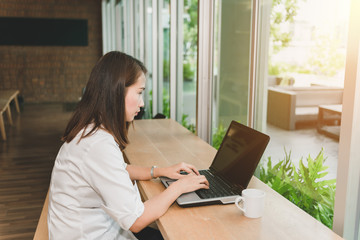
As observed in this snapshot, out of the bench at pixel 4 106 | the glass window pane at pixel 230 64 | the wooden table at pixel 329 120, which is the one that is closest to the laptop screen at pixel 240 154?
the wooden table at pixel 329 120

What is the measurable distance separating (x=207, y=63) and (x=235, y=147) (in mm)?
1231

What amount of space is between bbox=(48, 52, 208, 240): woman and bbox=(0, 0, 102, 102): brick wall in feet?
29.3

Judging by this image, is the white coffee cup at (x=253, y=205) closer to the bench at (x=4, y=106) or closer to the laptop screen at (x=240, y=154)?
the laptop screen at (x=240, y=154)

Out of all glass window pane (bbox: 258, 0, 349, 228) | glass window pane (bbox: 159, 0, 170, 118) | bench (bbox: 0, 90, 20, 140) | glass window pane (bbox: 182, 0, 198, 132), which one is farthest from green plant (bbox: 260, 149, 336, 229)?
bench (bbox: 0, 90, 20, 140)

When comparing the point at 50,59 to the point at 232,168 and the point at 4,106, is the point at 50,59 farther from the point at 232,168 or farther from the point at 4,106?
the point at 232,168

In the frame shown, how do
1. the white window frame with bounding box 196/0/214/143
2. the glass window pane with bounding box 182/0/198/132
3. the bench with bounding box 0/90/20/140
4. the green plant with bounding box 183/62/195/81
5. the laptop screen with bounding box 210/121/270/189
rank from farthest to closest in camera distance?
the bench with bounding box 0/90/20/140 < the green plant with bounding box 183/62/195/81 < the glass window pane with bounding box 182/0/198/132 < the white window frame with bounding box 196/0/214/143 < the laptop screen with bounding box 210/121/270/189

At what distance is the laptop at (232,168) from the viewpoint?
1.49 m

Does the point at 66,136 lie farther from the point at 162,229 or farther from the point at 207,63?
the point at 207,63

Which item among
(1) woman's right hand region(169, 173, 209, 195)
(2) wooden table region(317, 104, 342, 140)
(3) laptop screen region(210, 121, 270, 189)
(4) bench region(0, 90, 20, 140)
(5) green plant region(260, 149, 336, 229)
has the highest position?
(2) wooden table region(317, 104, 342, 140)

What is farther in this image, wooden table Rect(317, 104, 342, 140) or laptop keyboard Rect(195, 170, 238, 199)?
wooden table Rect(317, 104, 342, 140)

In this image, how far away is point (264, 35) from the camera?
2.24 m

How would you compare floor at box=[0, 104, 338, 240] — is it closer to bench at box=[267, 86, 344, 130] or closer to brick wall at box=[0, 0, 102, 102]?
bench at box=[267, 86, 344, 130]

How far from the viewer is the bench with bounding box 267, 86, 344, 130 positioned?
1.77 meters

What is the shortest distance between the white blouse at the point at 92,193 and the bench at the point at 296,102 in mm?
1000
